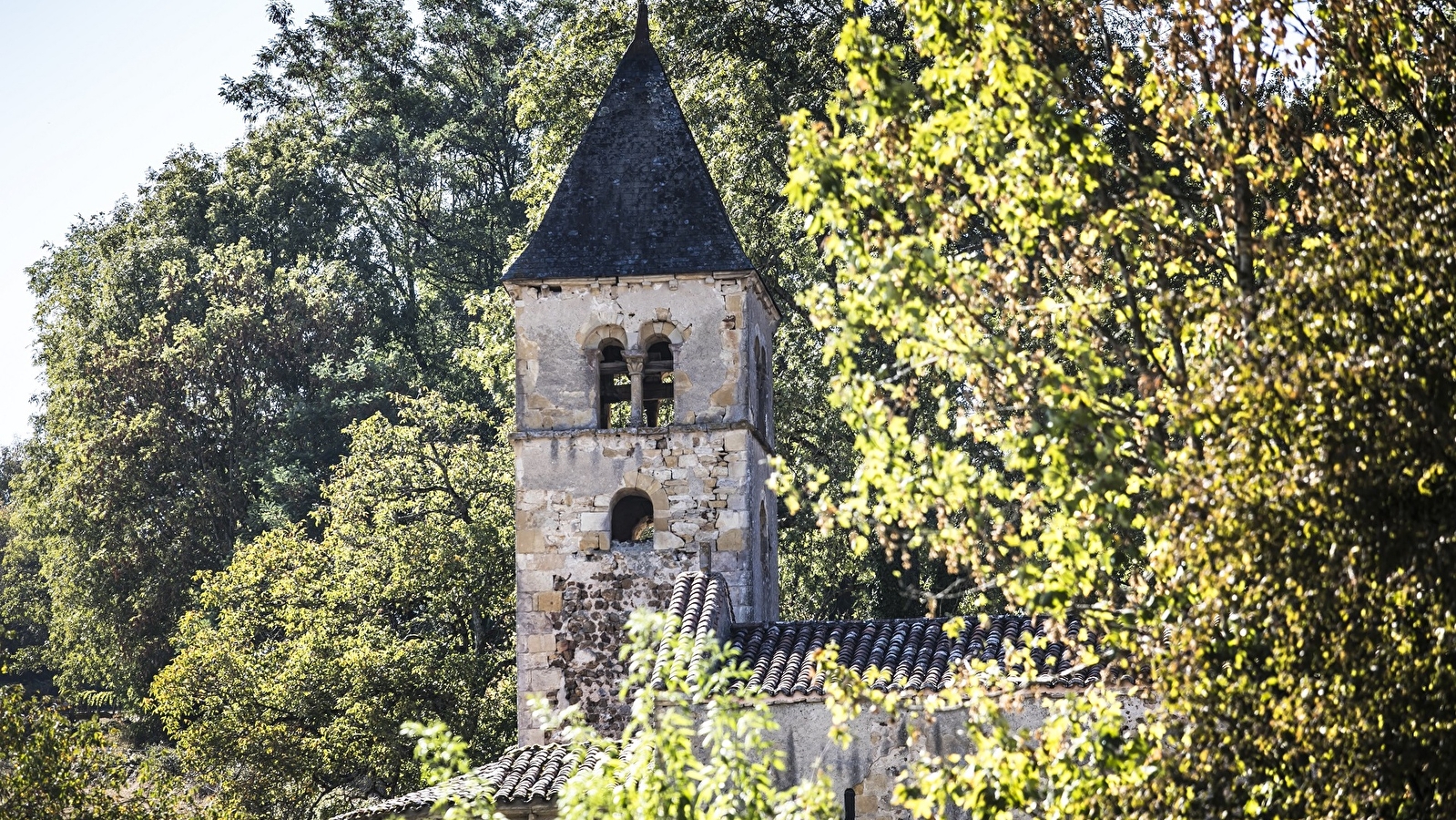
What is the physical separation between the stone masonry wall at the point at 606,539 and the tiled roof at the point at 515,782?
1434 millimetres

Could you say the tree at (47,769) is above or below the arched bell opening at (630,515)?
below

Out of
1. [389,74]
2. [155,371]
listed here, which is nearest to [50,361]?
[155,371]

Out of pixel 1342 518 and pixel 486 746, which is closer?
pixel 1342 518

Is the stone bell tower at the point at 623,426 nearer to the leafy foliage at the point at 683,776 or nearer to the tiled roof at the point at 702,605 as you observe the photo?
the tiled roof at the point at 702,605

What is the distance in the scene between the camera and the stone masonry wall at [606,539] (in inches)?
671

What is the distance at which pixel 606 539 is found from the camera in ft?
56.6

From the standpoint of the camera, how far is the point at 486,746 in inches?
915

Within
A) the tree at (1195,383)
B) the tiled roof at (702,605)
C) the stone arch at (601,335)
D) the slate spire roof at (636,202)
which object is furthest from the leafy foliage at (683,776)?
the slate spire roof at (636,202)

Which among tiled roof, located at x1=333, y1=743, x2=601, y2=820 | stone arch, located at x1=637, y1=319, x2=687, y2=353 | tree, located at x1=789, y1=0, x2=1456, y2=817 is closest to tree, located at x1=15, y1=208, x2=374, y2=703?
stone arch, located at x1=637, y1=319, x2=687, y2=353

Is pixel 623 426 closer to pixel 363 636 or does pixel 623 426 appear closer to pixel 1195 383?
pixel 363 636

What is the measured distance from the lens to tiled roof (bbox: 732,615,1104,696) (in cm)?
1395

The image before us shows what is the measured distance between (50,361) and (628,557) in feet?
81.1

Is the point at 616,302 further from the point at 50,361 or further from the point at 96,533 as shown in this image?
the point at 50,361

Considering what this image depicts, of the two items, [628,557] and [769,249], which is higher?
[769,249]
